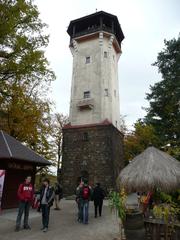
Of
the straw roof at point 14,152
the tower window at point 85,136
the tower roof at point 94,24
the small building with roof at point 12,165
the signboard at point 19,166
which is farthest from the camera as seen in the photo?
the tower roof at point 94,24

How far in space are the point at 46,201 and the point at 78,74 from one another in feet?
59.3

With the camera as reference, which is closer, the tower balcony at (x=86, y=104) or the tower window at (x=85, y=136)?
the tower window at (x=85, y=136)

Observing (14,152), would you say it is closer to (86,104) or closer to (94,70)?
(86,104)

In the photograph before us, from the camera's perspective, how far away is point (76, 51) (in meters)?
24.9

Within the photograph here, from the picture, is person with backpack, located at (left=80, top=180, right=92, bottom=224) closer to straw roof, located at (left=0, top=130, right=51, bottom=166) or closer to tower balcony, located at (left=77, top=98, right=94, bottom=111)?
straw roof, located at (left=0, top=130, right=51, bottom=166)

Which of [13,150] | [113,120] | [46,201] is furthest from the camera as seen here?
[113,120]

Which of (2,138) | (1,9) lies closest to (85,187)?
(2,138)

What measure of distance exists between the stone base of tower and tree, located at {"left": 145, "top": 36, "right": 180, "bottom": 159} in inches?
183

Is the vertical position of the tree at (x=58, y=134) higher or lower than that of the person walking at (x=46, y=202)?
higher

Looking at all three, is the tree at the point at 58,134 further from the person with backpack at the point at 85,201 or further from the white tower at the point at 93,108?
the person with backpack at the point at 85,201

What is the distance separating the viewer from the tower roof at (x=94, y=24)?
24.5 meters

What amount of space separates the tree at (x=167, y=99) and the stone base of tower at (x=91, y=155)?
4.64 metres

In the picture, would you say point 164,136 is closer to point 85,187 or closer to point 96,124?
point 96,124

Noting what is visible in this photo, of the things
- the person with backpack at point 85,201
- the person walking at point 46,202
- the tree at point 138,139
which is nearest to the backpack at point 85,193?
the person with backpack at point 85,201
